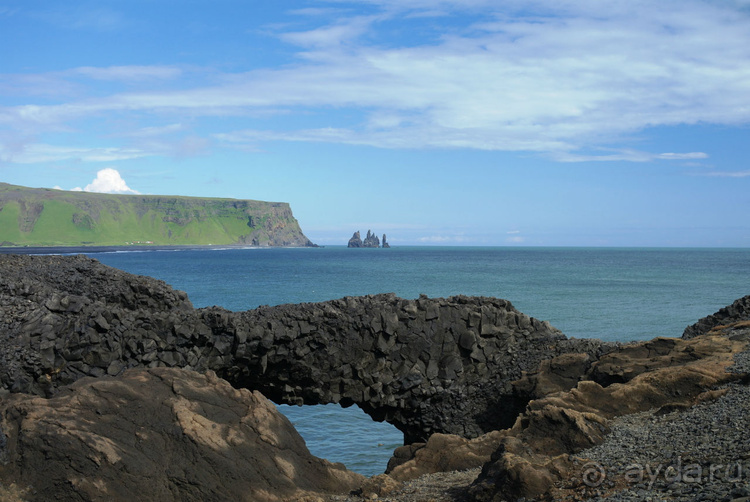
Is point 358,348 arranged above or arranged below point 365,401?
above

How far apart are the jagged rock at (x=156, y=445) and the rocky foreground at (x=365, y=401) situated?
0.09 feet

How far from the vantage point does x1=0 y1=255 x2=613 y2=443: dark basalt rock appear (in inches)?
709

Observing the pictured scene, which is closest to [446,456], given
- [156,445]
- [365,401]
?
[156,445]

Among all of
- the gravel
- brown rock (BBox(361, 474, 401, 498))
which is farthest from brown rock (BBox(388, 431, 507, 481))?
the gravel

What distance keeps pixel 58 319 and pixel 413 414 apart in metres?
11.5

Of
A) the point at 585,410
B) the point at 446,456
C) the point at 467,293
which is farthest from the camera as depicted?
the point at 467,293

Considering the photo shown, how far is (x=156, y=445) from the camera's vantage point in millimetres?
9938

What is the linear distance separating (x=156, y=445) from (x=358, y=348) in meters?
10.2

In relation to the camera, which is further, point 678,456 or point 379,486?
point 379,486

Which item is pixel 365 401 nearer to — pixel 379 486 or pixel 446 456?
pixel 446 456

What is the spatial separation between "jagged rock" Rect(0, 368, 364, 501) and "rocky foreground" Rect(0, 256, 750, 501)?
28 mm

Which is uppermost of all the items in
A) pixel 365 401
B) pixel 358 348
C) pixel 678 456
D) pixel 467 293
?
pixel 678 456

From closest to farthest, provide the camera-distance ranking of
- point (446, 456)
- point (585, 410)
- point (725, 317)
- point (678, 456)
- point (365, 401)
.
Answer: point (678, 456) < point (446, 456) < point (585, 410) < point (365, 401) < point (725, 317)

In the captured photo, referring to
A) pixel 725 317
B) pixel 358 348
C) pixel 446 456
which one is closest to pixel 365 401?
pixel 358 348
